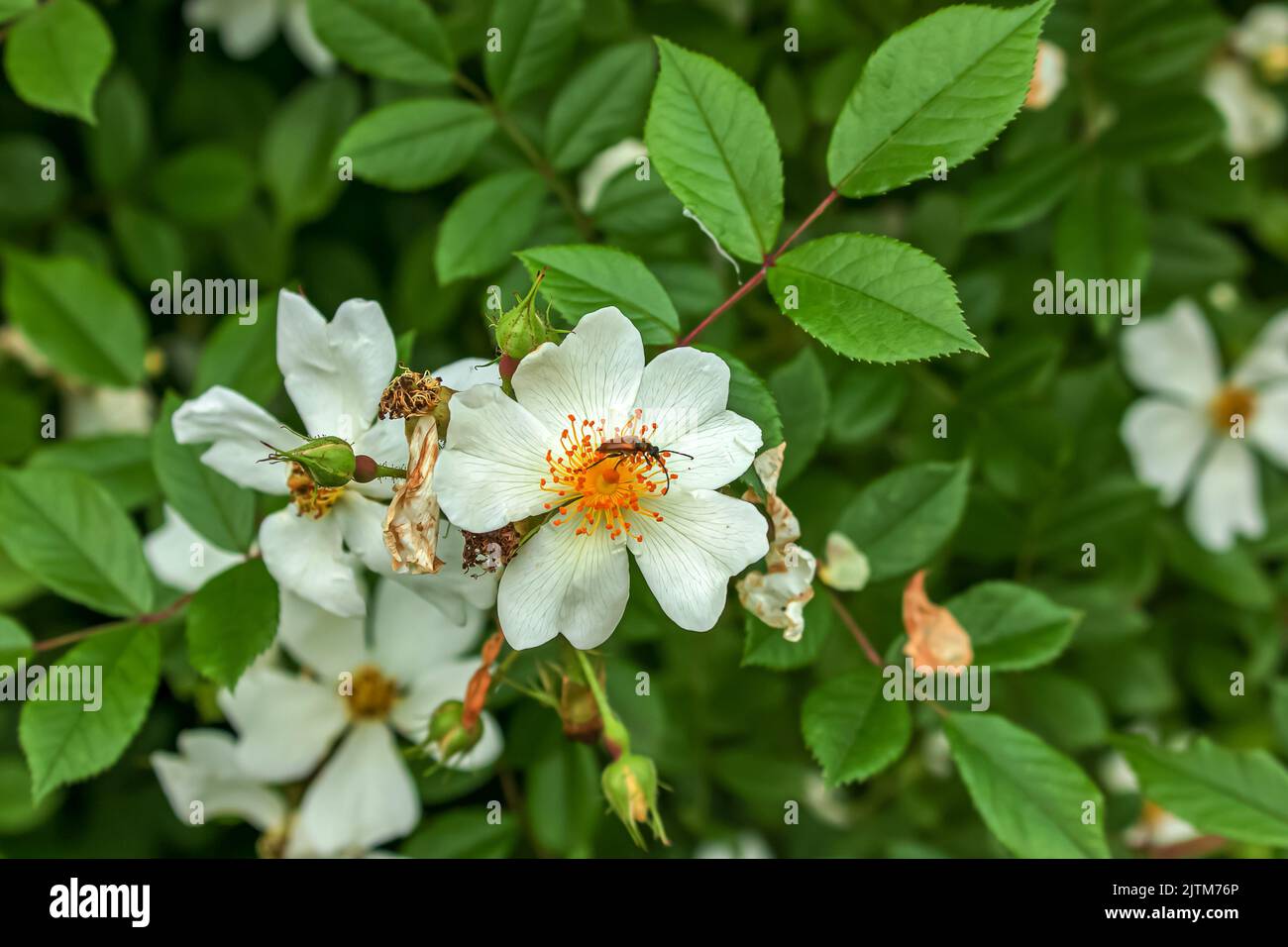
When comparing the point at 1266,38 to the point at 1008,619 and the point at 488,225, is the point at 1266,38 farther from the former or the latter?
the point at 488,225

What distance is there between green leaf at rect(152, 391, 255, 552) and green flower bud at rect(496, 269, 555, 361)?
533 millimetres

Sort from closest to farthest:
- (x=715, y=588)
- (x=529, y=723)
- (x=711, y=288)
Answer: (x=715, y=588), (x=711, y=288), (x=529, y=723)

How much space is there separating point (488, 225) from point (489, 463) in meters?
0.56

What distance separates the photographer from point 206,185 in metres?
2.03

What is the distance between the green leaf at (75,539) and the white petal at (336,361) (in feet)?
1.22

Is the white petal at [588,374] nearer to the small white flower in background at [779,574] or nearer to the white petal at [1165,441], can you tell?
the small white flower in background at [779,574]

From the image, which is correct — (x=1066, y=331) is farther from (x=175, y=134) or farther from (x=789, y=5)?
(x=175, y=134)

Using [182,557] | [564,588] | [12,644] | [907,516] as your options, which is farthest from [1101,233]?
[12,644]

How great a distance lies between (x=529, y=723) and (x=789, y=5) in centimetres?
131

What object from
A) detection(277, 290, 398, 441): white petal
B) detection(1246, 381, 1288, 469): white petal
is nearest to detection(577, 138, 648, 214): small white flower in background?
detection(277, 290, 398, 441): white petal

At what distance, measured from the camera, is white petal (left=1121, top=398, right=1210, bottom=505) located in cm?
223

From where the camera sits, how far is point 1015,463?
1.79m

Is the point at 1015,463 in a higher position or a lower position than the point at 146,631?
higher
